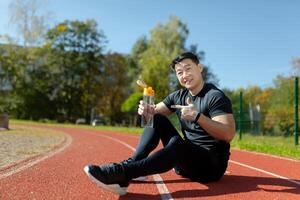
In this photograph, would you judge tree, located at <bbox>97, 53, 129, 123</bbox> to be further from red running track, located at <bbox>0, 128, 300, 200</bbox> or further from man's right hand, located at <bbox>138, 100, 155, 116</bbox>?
man's right hand, located at <bbox>138, 100, 155, 116</bbox>

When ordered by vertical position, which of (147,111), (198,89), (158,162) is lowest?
(158,162)

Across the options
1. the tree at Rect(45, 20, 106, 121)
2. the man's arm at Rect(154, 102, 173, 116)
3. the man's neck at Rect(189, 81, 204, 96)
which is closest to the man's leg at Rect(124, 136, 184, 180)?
the man's neck at Rect(189, 81, 204, 96)

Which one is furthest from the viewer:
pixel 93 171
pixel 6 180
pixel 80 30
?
pixel 80 30

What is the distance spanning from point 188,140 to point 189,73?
0.82 metres

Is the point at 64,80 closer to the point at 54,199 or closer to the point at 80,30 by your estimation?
the point at 80,30

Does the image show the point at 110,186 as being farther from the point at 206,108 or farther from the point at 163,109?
the point at 163,109

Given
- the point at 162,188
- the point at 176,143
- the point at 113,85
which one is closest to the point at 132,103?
the point at 113,85

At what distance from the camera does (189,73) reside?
16.0 feet

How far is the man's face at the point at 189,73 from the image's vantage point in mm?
4879

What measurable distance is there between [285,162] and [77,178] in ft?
14.4

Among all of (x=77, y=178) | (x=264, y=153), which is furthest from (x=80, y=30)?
(x=77, y=178)

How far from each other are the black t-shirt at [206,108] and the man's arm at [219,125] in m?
0.07

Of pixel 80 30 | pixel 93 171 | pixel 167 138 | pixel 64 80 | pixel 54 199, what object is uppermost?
pixel 80 30

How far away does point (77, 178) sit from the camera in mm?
5480
